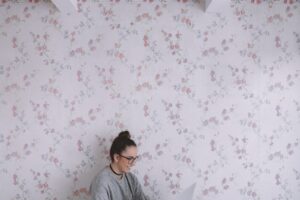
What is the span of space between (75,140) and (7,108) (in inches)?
23.7

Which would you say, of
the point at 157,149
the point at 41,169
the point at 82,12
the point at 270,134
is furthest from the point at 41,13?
the point at 270,134

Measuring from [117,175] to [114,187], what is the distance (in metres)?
0.09

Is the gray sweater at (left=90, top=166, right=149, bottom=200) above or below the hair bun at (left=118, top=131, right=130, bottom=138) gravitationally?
below

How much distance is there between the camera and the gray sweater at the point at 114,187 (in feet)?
7.77

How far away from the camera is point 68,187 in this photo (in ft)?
9.02

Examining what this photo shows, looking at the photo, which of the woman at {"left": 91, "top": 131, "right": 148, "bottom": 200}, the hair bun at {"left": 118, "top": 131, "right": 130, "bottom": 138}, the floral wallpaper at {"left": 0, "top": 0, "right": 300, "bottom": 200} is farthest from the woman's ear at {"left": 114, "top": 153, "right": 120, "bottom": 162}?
the floral wallpaper at {"left": 0, "top": 0, "right": 300, "bottom": 200}

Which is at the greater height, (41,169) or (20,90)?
(20,90)

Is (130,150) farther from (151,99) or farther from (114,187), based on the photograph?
(151,99)

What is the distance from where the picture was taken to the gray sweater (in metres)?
2.37

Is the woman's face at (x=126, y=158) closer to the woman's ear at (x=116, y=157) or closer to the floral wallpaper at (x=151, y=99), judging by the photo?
the woman's ear at (x=116, y=157)

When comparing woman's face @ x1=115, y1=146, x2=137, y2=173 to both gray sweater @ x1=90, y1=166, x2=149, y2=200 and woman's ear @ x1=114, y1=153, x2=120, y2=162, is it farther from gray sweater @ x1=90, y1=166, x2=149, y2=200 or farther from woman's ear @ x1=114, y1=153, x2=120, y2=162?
gray sweater @ x1=90, y1=166, x2=149, y2=200

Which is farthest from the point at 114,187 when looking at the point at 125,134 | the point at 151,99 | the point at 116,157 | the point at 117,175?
the point at 151,99

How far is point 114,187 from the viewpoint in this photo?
8.07 ft

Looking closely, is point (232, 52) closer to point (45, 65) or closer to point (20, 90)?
point (45, 65)
